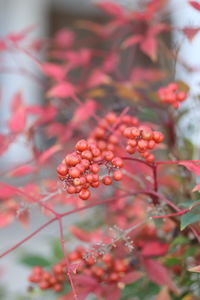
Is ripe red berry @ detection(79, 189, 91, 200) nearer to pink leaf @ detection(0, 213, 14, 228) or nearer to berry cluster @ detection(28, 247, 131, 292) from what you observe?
berry cluster @ detection(28, 247, 131, 292)

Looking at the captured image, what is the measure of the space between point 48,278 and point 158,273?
18 centimetres

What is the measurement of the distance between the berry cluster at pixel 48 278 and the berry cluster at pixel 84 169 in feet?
0.89

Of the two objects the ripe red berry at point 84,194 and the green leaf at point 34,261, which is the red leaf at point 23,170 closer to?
the green leaf at point 34,261

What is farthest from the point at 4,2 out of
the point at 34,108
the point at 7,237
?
the point at 34,108

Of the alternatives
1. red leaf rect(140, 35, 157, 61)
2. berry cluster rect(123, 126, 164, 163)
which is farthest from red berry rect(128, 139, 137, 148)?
red leaf rect(140, 35, 157, 61)

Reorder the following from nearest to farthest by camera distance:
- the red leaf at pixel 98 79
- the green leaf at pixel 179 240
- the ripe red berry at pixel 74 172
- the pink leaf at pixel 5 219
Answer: the ripe red berry at pixel 74 172
the green leaf at pixel 179 240
the pink leaf at pixel 5 219
the red leaf at pixel 98 79

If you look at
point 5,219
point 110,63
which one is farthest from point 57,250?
point 110,63

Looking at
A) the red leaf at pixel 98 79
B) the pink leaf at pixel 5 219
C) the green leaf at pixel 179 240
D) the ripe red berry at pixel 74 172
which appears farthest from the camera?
the red leaf at pixel 98 79

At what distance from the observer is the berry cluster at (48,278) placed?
28.4 inches

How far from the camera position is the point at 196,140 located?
3.24 ft

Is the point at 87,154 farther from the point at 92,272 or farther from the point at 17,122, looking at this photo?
the point at 17,122

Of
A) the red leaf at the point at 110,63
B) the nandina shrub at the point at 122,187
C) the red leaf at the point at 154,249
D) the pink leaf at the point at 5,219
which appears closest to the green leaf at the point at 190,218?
the nandina shrub at the point at 122,187

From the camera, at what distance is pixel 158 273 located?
27.5 inches

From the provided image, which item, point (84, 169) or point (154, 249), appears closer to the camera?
point (84, 169)
